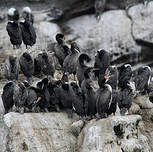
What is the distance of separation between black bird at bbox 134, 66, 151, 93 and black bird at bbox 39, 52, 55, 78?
9.43 feet

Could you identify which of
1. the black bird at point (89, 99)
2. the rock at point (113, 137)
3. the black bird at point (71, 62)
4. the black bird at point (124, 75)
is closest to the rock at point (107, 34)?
the black bird at point (71, 62)

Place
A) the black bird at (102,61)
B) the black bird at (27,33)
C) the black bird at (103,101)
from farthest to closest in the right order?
the black bird at (27,33) → the black bird at (102,61) → the black bird at (103,101)

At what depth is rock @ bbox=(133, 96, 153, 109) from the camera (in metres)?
19.9

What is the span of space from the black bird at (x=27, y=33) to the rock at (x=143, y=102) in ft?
15.3

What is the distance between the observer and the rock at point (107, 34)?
25922 millimetres

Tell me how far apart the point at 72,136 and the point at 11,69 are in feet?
12.7

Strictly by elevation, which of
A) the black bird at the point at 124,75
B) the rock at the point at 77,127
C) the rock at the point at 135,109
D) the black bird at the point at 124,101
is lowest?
the rock at the point at 135,109

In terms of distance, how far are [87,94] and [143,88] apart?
3.08 meters

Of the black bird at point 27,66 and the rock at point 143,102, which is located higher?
the black bird at point 27,66

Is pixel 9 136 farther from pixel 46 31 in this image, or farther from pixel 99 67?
pixel 46 31

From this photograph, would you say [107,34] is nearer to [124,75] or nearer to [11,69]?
[124,75]

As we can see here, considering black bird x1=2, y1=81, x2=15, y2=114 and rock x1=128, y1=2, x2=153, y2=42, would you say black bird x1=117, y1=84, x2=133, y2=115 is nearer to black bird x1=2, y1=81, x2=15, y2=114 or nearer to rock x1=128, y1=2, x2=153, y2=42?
black bird x1=2, y1=81, x2=15, y2=114

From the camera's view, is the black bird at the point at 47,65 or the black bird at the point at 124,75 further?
the black bird at the point at 47,65

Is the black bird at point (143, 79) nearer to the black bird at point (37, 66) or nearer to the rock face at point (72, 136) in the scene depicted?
the rock face at point (72, 136)
